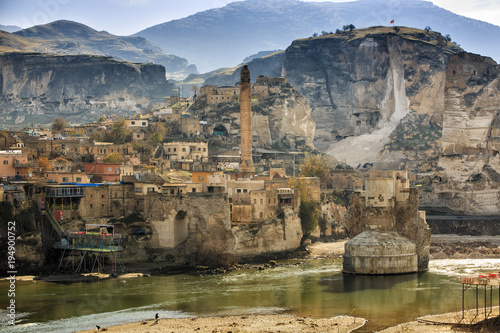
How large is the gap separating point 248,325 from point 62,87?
344ft

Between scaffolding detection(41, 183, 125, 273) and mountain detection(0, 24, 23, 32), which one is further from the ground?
mountain detection(0, 24, 23, 32)

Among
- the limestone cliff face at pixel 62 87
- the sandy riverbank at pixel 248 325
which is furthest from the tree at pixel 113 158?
the limestone cliff face at pixel 62 87

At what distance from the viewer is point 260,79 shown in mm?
101188

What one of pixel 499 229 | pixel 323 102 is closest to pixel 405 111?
pixel 323 102

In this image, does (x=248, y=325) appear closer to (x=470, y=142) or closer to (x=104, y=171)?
(x=104, y=171)

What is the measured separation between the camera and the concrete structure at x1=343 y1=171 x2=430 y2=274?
50344 mm

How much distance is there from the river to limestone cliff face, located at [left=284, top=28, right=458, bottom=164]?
66.4 m

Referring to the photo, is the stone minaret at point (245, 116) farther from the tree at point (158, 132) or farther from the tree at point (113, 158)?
the tree at point (113, 158)

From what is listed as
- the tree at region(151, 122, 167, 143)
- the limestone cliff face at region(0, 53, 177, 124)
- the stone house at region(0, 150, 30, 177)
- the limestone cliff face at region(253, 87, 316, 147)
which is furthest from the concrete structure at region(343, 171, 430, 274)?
the limestone cliff face at region(0, 53, 177, 124)

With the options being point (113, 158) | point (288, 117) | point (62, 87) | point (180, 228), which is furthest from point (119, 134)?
point (62, 87)

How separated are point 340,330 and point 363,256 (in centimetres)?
1439

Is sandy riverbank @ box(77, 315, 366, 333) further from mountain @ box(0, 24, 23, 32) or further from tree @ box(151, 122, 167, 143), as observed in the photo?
mountain @ box(0, 24, 23, 32)

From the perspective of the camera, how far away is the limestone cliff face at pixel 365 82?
121 meters

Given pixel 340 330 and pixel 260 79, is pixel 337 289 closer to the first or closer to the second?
pixel 340 330
